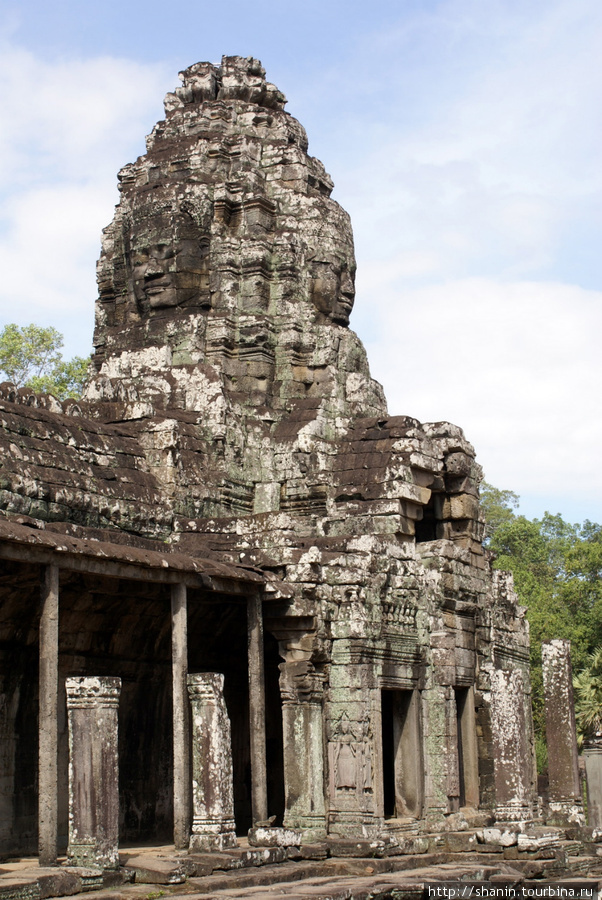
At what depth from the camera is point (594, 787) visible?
18391 millimetres

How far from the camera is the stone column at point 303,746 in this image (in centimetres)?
1427

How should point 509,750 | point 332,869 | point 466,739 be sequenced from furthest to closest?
point 466,739 → point 509,750 → point 332,869

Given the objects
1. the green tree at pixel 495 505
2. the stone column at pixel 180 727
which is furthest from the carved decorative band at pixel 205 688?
the green tree at pixel 495 505

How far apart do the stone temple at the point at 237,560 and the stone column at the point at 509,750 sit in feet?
0.09

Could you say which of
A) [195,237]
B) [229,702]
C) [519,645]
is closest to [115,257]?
[195,237]

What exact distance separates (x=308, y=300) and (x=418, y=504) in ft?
12.9

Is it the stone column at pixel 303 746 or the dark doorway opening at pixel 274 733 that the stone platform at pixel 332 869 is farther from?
the dark doorway opening at pixel 274 733

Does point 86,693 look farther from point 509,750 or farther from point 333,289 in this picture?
point 333,289

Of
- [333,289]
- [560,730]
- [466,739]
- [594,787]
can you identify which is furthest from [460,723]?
[333,289]

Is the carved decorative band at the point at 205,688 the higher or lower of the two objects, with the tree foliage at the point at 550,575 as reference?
lower

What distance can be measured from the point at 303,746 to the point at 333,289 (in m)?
7.59

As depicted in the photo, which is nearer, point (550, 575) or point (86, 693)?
point (86, 693)

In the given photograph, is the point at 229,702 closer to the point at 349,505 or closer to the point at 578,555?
the point at 349,505

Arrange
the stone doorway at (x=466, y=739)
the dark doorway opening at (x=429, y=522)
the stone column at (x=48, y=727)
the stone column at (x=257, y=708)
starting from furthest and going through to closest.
A: the dark doorway opening at (x=429, y=522) → the stone doorway at (x=466, y=739) → the stone column at (x=257, y=708) → the stone column at (x=48, y=727)
